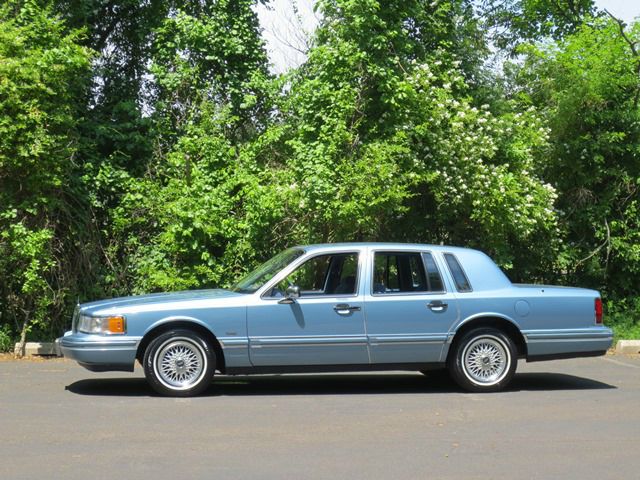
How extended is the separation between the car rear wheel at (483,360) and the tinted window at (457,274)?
485 millimetres

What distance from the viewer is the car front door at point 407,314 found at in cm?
988

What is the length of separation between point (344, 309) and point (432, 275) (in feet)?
3.66

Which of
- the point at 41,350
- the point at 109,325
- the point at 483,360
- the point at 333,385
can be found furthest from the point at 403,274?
the point at 41,350

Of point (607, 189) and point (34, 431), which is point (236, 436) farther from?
point (607, 189)

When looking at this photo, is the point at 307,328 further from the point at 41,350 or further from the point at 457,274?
the point at 41,350

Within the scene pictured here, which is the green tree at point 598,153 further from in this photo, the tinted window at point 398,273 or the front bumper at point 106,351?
the front bumper at point 106,351

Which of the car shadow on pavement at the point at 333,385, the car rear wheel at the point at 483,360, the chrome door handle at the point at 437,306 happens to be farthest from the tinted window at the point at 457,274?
the car shadow on pavement at the point at 333,385

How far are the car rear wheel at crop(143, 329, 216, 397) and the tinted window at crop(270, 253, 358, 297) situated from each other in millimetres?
1038

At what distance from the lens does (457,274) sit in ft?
33.8

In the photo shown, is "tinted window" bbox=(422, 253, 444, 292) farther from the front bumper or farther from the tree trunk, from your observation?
the tree trunk

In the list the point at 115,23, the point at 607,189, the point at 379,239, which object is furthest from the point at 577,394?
the point at 115,23

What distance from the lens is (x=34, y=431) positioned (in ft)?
25.6

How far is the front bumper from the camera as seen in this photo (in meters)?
9.50

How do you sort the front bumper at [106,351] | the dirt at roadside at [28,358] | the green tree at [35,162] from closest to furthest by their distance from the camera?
the front bumper at [106,351] < the green tree at [35,162] < the dirt at roadside at [28,358]
